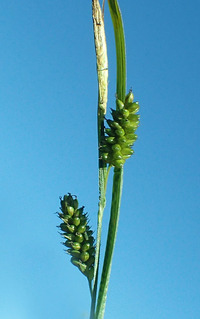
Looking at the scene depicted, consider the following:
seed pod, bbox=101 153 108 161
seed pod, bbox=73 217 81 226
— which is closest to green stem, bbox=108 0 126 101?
seed pod, bbox=101 153 108 161

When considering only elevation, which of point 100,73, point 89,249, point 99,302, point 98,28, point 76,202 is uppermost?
point 98,28

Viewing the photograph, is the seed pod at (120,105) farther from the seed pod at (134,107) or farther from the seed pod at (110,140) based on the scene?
the seed pod at (110,140)

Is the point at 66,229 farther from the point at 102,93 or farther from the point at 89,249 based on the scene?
the point at 102,93

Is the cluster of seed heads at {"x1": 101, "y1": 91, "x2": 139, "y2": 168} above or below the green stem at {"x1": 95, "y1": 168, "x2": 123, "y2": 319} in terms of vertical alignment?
above

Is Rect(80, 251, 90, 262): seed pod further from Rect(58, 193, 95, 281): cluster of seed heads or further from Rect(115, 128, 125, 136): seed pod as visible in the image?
Rect(115, 128, 125, 136): seed pod

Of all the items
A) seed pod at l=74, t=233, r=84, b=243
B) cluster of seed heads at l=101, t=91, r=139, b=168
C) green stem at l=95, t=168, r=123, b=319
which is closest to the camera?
green stem at l=95, t=168, r=123, b=319

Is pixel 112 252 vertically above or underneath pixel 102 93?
underneath

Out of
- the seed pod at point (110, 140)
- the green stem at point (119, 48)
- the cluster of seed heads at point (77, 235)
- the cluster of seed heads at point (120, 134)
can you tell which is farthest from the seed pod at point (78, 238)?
the green stem at point (119, 48)

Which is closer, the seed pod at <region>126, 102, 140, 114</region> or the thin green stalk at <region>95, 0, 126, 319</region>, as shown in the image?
the thin green stalk at <region>95, 0, 126, 319</region>

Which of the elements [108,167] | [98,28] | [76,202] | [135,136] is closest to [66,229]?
[76,202]
